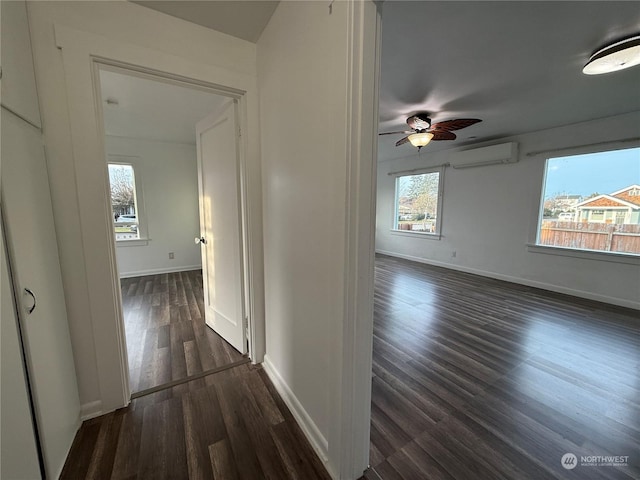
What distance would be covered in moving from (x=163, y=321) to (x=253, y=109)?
8.22 feet

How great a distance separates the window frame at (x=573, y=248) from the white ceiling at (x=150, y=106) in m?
4.73

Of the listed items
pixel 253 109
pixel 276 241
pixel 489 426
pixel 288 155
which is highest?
pixel 253 109

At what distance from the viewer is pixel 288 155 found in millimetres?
1510

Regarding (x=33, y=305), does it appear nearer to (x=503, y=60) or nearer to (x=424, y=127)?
(x=503, y=60)

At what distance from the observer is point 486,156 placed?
4484 mm

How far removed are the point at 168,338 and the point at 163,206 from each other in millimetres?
3237

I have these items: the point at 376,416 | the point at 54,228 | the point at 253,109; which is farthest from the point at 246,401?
the point at 253,109

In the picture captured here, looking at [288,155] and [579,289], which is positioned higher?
[288,155]

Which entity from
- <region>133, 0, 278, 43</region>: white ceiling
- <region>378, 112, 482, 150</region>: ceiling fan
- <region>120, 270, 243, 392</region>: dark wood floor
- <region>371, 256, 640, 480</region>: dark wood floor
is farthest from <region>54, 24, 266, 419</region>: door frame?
<region>378, 112, 482, 150</region>: ceiling fan

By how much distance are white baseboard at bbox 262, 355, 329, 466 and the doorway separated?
441 mm

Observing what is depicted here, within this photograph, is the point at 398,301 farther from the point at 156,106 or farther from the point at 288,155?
the point at 156,106

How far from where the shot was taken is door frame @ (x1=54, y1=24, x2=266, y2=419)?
1380mm

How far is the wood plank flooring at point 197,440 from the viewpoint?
125cm

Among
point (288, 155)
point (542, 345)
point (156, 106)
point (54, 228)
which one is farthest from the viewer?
point (156, 106)
